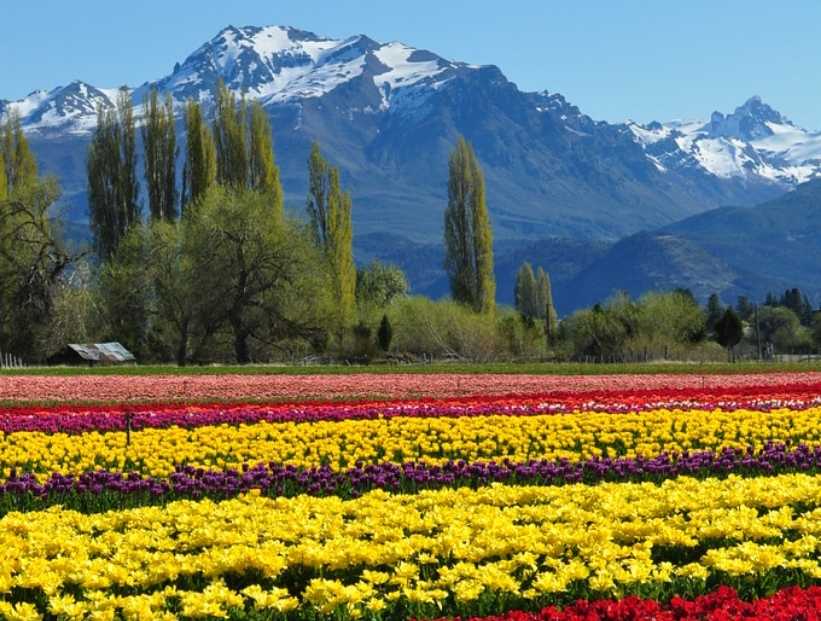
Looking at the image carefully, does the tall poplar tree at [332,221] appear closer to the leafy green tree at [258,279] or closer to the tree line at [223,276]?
the tree line at [223,276]

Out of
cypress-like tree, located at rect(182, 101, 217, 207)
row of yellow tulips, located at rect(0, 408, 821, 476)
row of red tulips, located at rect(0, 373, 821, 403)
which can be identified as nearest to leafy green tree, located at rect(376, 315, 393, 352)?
cypress-like tree, located at rect(182, 101, 217, 207)

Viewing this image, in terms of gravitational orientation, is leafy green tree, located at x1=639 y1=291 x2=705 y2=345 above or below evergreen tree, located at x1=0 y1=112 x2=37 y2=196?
below

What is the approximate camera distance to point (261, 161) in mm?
68312

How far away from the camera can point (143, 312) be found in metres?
62.1

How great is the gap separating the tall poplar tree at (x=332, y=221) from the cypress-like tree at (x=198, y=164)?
20.7 ft

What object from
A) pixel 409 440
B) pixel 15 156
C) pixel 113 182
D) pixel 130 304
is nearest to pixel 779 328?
pixel 113 182

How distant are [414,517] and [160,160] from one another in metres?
62.3

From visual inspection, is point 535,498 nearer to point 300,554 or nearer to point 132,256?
point 300,554

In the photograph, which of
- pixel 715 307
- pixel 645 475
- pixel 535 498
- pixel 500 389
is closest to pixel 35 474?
pixel 535 498

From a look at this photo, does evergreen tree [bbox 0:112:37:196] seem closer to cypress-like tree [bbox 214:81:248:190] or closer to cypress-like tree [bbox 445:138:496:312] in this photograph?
cypress-like tree [bbox 214:81:248:190]

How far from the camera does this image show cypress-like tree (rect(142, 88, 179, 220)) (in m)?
68.7

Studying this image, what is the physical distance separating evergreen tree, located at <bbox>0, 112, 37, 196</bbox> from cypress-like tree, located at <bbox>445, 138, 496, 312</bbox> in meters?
27.0

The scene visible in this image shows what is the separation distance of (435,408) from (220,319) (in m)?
39.2

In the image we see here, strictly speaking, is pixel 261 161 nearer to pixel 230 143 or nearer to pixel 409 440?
pixel 230 143
